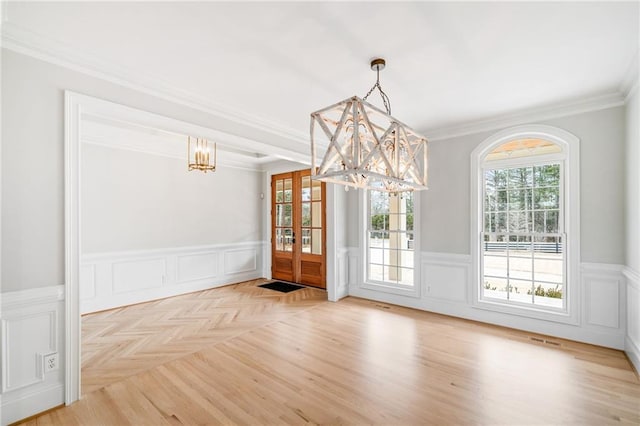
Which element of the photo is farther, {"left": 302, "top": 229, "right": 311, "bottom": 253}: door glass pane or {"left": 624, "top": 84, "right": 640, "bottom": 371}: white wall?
{"left": 302, "top": 229, "right": 311, "bottom": 253}: door glass pane

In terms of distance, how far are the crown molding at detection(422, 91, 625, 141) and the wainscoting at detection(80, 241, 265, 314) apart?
4472 mm

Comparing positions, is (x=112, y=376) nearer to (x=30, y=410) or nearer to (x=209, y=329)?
(x=30, y=410)

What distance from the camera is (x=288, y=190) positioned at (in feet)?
20.9

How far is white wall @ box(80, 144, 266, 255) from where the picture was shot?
436cm

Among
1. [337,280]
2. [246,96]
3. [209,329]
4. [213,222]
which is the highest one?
[246,96]

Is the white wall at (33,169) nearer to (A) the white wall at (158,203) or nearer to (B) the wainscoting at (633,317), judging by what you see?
(A) the white wall at (158,203)

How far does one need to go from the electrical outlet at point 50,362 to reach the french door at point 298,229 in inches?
161

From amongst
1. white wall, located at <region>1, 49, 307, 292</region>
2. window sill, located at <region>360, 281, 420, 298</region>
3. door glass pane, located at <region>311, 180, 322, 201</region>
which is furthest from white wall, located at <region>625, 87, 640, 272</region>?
white wall, located at <region>1, 49, 307, 292</region>

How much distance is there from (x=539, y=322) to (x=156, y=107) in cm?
487

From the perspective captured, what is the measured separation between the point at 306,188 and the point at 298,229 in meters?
0.87

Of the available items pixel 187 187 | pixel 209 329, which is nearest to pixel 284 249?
pixel 187 187

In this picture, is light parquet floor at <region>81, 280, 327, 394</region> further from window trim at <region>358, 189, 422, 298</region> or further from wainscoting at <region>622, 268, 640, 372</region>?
wainscoting at <region>622, 268, 640, 372</region>

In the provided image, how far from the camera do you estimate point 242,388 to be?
2.42 m

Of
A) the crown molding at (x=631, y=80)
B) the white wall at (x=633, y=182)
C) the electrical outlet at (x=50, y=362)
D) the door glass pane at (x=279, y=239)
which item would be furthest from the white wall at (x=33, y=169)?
the white wall at (x=633, y=182)
